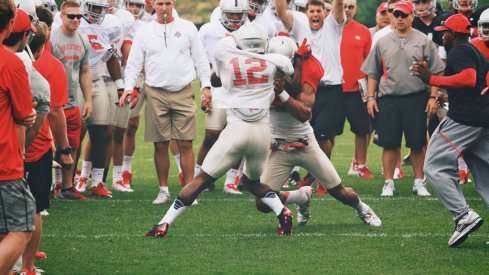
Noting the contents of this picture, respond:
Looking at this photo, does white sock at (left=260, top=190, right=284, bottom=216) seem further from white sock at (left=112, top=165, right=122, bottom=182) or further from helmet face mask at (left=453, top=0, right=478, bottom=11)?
helmet face mask at (left=453, top=0, right=478, bottom=11)

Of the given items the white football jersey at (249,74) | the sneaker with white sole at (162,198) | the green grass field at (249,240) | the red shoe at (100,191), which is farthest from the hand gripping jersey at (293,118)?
the red shoe at (100,191)

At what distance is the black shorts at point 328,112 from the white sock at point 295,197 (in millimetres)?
3115

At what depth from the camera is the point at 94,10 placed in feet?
41.2

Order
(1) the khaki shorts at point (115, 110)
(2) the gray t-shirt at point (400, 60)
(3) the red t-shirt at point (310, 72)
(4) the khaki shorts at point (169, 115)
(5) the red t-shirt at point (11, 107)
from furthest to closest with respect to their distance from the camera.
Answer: (1) the khaki shorts at point (115, 110)
(2) the gray t-shirt at point (400, 60)
(4) the khaki shorts at point (169, 115)
(3) the red t-shirt at point (310, 72)
(5) the red t-shirt at point (11, 107)

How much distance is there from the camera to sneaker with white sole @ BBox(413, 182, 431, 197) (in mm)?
12359

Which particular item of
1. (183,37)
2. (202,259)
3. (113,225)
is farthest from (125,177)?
(202,259)

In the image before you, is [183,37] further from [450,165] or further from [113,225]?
[450,165]

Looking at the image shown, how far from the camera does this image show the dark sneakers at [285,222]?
372 inches

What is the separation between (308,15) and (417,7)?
132 centimetres

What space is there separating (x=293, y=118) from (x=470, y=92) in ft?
5.30

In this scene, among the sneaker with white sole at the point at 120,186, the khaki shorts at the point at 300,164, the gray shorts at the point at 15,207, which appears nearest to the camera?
the gray shorts at the point at 15,207

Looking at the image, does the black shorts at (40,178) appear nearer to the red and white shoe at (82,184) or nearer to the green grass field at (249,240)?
the green grass field at (249,240)

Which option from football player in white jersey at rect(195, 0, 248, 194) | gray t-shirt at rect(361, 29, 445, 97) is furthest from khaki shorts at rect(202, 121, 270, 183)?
gray t-shirt at rect(361, 29, 445, 97)

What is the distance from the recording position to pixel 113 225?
33.9 ft
